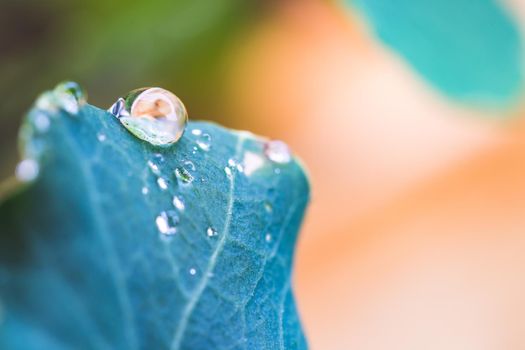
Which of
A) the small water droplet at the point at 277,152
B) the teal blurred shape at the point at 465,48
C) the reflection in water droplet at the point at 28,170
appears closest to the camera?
the reflection in water droplet at the point at 28,170

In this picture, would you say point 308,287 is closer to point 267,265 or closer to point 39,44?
point 39,44

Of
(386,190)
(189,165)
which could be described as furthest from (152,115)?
(386,190)

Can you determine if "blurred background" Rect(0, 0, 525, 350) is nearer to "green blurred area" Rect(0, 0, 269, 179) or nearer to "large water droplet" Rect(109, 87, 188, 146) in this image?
"green blurred area" Rect(0, 0, 269, 179)

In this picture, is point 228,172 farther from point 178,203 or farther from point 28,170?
point 28,170

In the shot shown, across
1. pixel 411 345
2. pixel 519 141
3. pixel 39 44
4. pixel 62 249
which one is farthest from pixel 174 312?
pixel 519 141

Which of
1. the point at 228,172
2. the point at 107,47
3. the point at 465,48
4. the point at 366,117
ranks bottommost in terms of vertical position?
the point at 107,47

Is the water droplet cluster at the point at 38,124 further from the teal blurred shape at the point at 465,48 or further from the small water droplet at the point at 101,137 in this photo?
the teal blurred shape at the point at 465,48

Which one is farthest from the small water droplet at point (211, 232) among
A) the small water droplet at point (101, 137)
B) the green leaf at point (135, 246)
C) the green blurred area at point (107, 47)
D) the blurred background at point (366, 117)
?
the green blurred area at point (107, 47)
